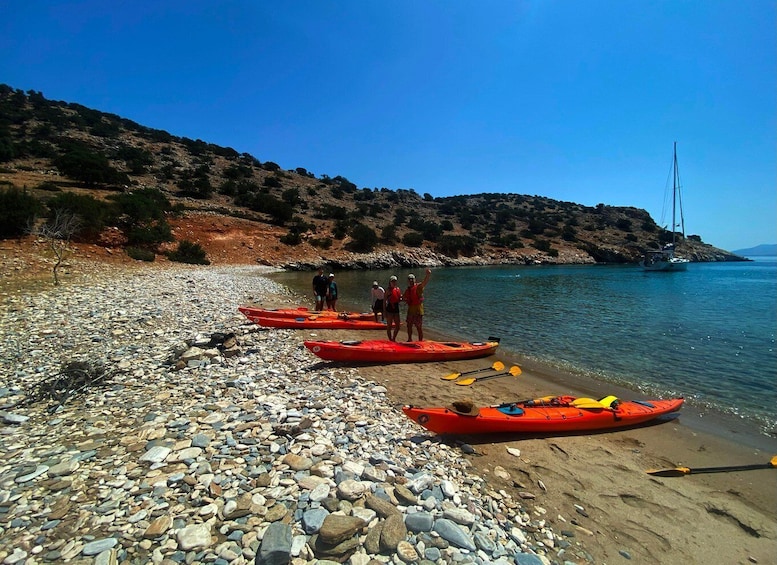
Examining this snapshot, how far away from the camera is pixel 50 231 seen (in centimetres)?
1727

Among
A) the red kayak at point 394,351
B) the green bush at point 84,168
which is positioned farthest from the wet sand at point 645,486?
the green bush at point 84,168

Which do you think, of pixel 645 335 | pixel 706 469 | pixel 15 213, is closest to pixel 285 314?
pixel 706 469

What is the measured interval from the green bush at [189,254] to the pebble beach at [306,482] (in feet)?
88.9

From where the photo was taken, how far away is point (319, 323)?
1362 cm

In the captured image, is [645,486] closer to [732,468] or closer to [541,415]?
[541,415]

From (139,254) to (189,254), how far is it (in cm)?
592

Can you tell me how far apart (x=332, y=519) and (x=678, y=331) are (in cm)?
1814

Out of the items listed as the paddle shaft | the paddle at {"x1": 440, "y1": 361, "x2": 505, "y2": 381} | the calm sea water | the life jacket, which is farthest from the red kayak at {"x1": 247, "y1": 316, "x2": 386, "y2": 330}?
the paddle shaft

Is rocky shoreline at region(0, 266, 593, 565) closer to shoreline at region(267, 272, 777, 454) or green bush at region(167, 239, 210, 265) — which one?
shoreline at region(267, 272, 777, 454)

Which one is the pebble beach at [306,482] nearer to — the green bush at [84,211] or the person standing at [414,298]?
the person standing at [414,298]

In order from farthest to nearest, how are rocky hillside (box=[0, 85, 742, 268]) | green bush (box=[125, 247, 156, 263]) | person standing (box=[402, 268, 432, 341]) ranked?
rocky hillside (box=[0, 85, 742, 268]), green bush (box=[125, 247, 156, 263]), person standing (box=[402, 268, 432, 341])

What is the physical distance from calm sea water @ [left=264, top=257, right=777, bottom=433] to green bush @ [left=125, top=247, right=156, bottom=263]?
40.3 ft

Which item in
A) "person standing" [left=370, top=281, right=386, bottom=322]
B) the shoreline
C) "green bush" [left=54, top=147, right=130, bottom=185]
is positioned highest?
"green bush" [left=54, top=147, right=130, bottom=185]

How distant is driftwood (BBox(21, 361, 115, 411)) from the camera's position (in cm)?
587
